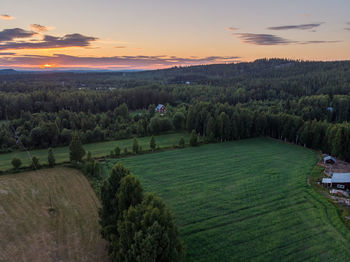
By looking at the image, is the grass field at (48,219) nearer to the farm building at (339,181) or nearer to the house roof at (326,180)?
the house roof at (326,180)

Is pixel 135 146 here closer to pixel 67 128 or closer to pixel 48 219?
pixel 48 219

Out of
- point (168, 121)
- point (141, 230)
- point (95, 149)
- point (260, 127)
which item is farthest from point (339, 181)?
point (95, 149)

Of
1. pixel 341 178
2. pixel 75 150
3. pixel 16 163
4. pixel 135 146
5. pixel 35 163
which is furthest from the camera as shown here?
pixel 135 146

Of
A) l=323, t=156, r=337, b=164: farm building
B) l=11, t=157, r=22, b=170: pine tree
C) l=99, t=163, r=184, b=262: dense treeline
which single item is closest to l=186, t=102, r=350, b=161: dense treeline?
l=323, t=156, r=337, b=164: farm building

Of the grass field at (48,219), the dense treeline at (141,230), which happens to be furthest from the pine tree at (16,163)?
the dense treeline at (141,230)

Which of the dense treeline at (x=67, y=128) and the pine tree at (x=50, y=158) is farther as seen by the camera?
the dense treeline at (x=67, y=128)

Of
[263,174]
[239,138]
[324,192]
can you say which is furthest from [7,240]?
[239,138]

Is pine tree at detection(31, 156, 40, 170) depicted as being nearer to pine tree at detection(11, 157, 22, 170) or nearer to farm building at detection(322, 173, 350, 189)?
pine tree at detection(11, 157, 22, 170)
